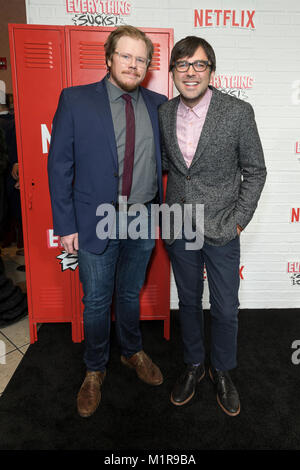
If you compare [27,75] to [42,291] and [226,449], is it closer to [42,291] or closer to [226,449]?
[42,291]

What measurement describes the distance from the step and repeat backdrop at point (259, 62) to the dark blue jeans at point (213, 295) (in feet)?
3.09

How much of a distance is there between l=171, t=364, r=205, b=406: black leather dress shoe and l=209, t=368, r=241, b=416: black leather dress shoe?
0.10 metres

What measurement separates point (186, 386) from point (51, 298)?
1.05 m

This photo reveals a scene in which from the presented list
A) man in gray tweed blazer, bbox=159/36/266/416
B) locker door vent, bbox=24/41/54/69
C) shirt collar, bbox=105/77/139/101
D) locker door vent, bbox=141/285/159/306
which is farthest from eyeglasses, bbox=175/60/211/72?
locker door vent, bbox=141/285/159/306

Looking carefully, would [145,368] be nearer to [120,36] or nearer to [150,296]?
[150,296]

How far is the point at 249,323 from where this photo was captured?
2.57m

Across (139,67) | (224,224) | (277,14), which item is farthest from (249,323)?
(277,14)

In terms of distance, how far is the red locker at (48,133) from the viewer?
192 cm

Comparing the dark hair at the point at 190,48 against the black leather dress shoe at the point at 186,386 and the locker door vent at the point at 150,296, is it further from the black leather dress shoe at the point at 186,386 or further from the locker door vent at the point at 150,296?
the black leather dress shoe at the point at 186,386

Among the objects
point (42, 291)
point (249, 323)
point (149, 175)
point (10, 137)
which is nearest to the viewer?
point (149, 175)

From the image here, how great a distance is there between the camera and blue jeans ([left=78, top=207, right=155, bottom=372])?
5.53ft

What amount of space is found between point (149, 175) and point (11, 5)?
16.8 ft

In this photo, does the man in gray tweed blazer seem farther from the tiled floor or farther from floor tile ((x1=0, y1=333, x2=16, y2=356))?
floor tile ((x1=0, y1=333, x2=16, y2=356))

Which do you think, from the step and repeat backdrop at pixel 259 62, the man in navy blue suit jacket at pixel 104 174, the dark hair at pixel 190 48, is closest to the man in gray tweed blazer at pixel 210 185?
the dark hair at pixel 190 48
